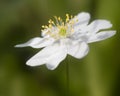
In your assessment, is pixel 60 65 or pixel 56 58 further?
pixel 60 65

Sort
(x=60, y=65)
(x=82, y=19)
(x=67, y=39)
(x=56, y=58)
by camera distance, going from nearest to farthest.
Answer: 1. (x=56, y=58)
2. (x=67, y=39)
3. (x=82, y=19)
4. (x=60, y=65)

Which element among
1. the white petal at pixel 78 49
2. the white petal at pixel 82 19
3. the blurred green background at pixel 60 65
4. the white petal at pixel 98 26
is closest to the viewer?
the white petal at pixel 78 49

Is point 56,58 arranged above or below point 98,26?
below

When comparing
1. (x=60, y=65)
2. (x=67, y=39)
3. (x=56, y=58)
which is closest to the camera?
(x=56, y=58)

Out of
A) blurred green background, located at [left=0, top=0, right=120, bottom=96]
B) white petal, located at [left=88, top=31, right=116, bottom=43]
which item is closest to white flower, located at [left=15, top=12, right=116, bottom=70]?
white petal, located at [left=88, top=31, right=116, bottom=43]

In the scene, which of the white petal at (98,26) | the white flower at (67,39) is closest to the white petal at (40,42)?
the white flower at (67,39)

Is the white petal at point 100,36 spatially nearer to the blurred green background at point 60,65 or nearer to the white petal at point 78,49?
the white petal at point 78,49

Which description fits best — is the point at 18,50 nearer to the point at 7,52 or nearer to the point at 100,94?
the point at 7,52

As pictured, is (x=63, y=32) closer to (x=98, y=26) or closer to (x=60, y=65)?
(x=98, y=26)

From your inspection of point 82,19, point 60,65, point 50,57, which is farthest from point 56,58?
point 60,65
